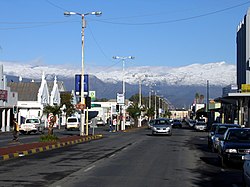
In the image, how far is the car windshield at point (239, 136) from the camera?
20875 mm

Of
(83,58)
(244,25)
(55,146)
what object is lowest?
(55,146)

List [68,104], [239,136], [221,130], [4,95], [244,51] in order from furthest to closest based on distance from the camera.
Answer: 1. [68,104]
2. [244,51]
3. [4,95]
4. [221,130]
5. [239,136]

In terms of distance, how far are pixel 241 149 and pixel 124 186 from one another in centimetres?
661

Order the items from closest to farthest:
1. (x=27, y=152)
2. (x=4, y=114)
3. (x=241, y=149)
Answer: (x=241, y=149)
(x=27, y=152)
(x=4, y=114)

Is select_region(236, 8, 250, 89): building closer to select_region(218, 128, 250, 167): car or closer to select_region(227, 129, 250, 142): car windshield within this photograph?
select_region(227, 129, 250, 142): car windshield

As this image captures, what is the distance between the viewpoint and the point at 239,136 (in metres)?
21.2

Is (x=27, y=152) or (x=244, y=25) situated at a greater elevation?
(x=244, y=25)

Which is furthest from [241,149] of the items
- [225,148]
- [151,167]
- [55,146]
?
[55,146]

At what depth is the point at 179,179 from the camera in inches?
637

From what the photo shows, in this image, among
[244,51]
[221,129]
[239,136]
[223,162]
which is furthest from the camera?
[244,51]

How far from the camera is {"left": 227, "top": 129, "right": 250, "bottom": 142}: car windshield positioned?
20.9 m

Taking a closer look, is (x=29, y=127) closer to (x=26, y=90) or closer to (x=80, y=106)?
(x=80, y=106)

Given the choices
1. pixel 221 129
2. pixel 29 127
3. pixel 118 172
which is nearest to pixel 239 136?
pixel 118 172

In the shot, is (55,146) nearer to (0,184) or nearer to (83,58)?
(83,58)
